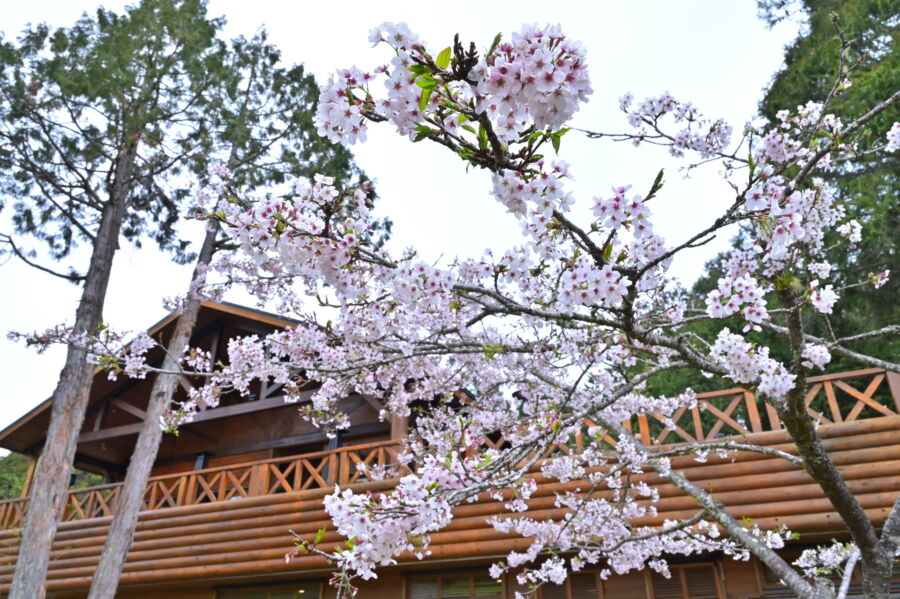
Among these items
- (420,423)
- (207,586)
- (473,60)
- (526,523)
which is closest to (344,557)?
(473,60)

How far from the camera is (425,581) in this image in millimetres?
7258

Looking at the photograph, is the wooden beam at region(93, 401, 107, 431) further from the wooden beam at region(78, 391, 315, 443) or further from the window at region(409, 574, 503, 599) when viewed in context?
the window at region(409, 574, 503, 599)

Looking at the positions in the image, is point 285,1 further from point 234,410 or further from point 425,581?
point 425,581

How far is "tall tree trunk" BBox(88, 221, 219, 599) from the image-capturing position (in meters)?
7.46

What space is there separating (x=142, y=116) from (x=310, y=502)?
6249mm

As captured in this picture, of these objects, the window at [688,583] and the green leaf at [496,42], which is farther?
the window at [688,583]

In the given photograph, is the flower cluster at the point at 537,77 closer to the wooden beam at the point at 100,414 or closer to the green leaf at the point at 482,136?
the green leaf at the point at 482,136

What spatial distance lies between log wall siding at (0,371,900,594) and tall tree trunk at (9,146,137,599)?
1.16m

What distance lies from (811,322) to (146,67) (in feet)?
36.8

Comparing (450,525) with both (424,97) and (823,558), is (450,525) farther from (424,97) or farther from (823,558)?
(424,97)

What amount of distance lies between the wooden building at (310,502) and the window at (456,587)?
1 cm

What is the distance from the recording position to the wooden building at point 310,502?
577 cm

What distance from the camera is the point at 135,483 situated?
7977mm

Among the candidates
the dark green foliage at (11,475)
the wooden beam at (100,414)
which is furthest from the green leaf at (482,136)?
the dark green foliage at (11,475)
